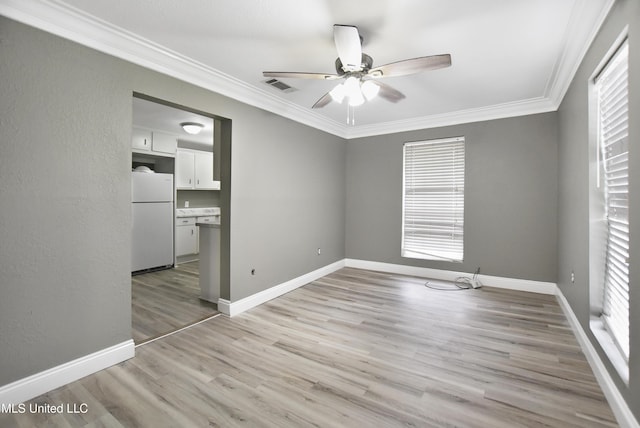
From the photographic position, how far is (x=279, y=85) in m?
3.28

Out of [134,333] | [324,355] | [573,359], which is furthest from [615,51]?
[134,333]

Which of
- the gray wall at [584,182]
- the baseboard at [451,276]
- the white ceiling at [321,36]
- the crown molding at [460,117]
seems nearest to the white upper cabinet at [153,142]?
the white ceiling at [321,36]

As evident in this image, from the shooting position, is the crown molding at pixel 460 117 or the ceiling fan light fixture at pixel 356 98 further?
the crown molding at pixel 460 117

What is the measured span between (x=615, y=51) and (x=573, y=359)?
218cm

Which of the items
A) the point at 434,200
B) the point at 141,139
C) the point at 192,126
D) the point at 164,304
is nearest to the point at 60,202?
the point at 164,304

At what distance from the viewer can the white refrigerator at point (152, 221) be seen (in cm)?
493

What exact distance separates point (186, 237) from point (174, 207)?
2.49 feet

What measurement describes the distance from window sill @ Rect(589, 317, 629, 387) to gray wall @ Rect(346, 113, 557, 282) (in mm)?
1949

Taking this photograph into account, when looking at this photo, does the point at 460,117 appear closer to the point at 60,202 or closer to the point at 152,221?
the point at 60,202

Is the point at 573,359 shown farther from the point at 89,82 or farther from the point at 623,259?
the point at 89,82

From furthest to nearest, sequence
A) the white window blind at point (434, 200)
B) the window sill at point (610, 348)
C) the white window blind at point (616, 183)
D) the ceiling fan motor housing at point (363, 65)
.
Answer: the white window blind at point (434, 200)
the ceiling fan motor housing at point (363, 65)
the white window blind at point (616, 183)
the window sill at point (610, 348)

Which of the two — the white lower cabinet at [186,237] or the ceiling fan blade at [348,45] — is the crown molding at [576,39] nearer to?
the ceiling fan blade at [348,45]

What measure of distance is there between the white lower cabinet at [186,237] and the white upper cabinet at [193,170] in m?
0.69

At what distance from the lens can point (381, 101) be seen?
3834mm
